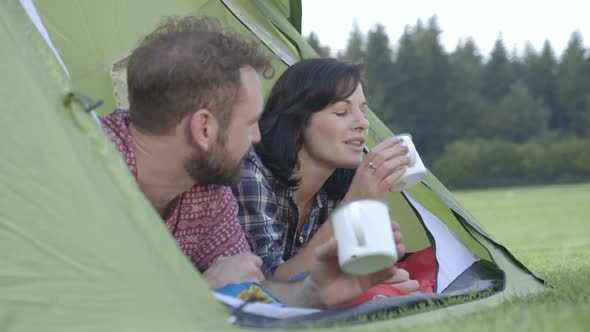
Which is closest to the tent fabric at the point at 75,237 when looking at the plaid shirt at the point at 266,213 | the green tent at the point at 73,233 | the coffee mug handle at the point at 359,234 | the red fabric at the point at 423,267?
the green tent at the point at 73,233

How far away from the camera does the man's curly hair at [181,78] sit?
7.06ft

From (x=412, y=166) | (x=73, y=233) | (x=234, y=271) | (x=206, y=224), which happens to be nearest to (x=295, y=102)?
(x=412, y=166)

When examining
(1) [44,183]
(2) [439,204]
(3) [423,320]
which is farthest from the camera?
(2) [439,204]

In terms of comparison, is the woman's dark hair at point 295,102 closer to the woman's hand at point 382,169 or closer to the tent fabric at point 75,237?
the woman's hand at point 382,169

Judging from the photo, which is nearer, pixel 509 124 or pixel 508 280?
pixel 508 280

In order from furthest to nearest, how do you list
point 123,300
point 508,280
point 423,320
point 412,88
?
point 412,88 < point 508,280 < point 423,320 < point 123,300

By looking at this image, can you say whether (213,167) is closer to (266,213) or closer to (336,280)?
(336,280)

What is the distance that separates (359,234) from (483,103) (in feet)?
125

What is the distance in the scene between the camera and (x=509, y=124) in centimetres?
3872

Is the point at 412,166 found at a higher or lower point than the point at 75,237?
lower

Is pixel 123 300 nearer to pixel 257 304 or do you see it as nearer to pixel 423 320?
pixel 257 304

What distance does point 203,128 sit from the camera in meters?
2.18

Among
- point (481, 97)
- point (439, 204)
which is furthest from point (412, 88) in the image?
point (439, 204)

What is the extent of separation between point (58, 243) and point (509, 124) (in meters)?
38.2
